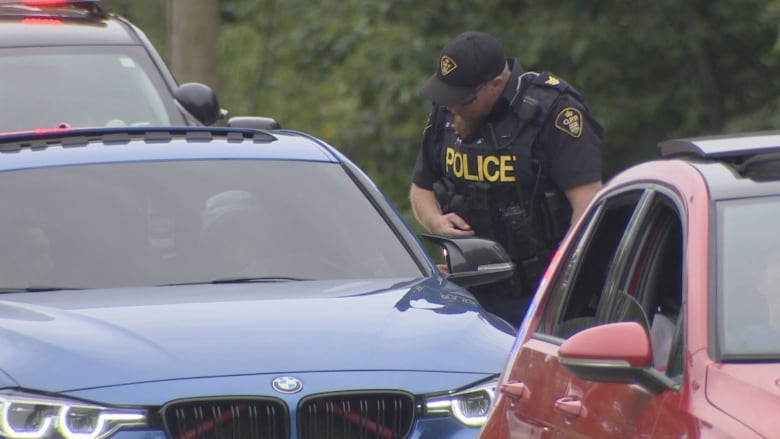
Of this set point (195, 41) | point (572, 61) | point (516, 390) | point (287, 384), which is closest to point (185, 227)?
point (287, 384)

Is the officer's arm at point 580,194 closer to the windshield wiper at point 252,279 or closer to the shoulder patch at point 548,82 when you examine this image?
the shoulder patch at point 548,82

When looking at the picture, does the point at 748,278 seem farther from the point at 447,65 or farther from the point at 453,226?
the point at 453,226

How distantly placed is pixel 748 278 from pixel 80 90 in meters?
6.10

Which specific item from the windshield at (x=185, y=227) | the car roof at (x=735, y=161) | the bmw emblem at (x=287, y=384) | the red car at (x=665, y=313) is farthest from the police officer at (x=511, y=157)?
the car roof at (x=735, y=161)

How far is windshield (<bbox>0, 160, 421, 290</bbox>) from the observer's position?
674 centimetres

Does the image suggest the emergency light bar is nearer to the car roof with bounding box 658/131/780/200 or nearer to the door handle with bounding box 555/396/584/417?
the car roof with bounding box 658/131/780/200

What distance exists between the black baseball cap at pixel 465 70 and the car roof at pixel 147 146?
63 centimetres

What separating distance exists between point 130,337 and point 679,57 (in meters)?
10.5

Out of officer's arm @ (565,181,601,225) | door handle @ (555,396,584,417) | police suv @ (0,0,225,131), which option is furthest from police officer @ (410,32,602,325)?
door handle @ (555,396,584,417)

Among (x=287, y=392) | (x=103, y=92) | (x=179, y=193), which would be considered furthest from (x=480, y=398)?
(x=103, y=92)

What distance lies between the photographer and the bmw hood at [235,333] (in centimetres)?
566

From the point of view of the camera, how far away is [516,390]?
506 cm

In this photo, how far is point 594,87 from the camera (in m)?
15.8

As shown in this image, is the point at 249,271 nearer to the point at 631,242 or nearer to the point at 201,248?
the point at 201,248
